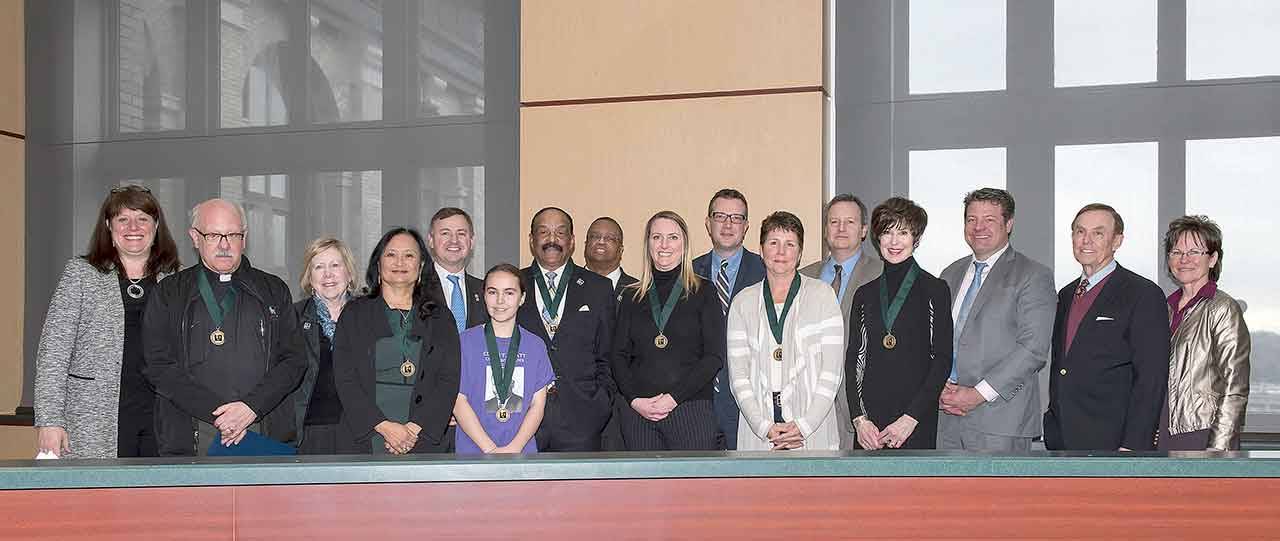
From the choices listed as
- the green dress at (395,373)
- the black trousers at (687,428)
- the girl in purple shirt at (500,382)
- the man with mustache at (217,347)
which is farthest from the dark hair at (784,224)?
the man with mustache at (217,347)

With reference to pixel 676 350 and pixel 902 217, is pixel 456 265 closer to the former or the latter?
pixel 676 350

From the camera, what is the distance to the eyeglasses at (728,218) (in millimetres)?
4414

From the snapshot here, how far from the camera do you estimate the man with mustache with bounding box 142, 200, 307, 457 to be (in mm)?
3588

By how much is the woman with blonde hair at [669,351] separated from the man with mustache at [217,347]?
47.9 inches

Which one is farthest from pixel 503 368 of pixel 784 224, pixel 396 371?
pixel 784 224

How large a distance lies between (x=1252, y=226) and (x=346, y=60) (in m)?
5.17

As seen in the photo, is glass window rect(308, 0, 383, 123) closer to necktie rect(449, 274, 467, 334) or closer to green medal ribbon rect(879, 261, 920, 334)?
necktie rect(449, 274, 467, 334)

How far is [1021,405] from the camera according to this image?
13.2 ft

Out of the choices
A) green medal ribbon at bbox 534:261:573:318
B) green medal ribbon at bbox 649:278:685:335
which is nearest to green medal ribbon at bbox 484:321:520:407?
green medal ribbon at bbox 534:261:573:318

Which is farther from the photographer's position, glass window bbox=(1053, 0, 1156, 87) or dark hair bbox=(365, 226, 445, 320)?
glass window bbox=(1053, 0, 1156, 87)

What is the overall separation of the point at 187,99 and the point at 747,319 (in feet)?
15.3

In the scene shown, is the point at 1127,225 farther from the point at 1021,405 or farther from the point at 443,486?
the point at 443,486

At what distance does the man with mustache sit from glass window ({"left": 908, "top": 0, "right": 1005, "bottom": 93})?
12.0 feet

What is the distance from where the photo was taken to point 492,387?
3.77 m
